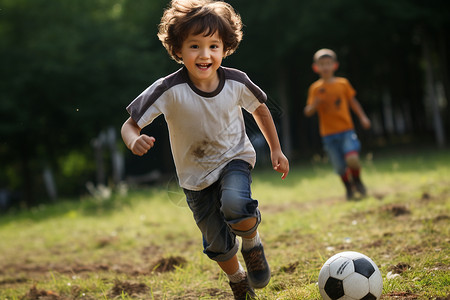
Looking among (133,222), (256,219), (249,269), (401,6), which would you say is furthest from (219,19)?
(401,6)

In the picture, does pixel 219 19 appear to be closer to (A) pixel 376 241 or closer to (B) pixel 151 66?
(A) pixel 376 241

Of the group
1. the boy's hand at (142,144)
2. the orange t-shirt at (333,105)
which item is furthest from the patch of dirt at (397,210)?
the boy's hand at (142,144)

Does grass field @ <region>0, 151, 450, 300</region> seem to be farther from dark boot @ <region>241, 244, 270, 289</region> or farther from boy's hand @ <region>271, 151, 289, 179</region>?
boy's hand @ <region>271, 151, 289, 179</region>

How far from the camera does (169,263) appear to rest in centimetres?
477

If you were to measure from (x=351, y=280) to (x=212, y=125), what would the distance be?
4.08 ft

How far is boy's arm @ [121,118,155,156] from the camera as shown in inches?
111

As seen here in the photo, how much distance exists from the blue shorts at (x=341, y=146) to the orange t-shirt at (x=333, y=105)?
78 millimetres

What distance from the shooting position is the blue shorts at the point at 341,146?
7515mm

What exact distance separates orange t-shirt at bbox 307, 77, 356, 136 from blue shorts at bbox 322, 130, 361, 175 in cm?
8

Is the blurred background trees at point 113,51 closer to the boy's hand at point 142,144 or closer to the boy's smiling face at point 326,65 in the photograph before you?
the boy's smiling face at point 326,65

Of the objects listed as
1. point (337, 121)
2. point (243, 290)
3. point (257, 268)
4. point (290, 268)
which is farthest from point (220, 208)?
point (337, 121)

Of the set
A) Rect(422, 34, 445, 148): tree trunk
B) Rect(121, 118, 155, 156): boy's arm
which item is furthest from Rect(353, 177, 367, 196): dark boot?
Rect(422, 34, 445, 148): tree trunk

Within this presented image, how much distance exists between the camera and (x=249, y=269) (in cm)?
323

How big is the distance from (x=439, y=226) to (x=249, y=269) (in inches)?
98.0
